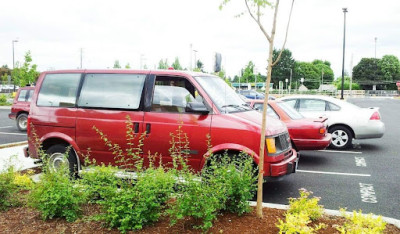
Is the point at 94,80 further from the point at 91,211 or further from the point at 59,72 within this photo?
the point at 91,211

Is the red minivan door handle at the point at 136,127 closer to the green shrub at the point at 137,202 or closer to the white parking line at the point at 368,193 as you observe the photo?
the green shrub at the point at 137,202

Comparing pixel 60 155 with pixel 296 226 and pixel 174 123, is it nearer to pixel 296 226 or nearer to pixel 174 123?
pixel 174 123

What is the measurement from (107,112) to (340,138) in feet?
24.7

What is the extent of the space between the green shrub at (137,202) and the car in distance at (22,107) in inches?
517

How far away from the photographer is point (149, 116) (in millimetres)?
6035

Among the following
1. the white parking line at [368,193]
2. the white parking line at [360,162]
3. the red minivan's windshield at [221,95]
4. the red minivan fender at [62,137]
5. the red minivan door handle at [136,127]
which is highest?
the red minivan's windshield at [221,95]

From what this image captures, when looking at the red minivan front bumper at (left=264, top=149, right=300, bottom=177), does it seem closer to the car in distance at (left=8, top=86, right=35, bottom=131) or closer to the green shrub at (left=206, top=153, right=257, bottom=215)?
the green shrub at (left=206, top=153, right=257, bottom=215)

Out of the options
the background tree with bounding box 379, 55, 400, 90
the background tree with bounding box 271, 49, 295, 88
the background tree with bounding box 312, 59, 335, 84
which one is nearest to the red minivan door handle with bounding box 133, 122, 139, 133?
the background tree with bounding box 271, 49, 295, 88

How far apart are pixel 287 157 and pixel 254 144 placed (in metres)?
0.85

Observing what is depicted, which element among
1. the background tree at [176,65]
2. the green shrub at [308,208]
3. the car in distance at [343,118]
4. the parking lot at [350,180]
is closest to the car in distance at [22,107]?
the car in distance at [343,118]

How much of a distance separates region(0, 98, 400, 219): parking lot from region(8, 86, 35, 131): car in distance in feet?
37.2

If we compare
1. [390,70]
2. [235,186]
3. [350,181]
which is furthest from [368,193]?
[390,70]

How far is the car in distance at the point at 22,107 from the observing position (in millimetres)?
15836

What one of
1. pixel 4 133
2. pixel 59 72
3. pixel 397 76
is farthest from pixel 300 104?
pixel 397 76
